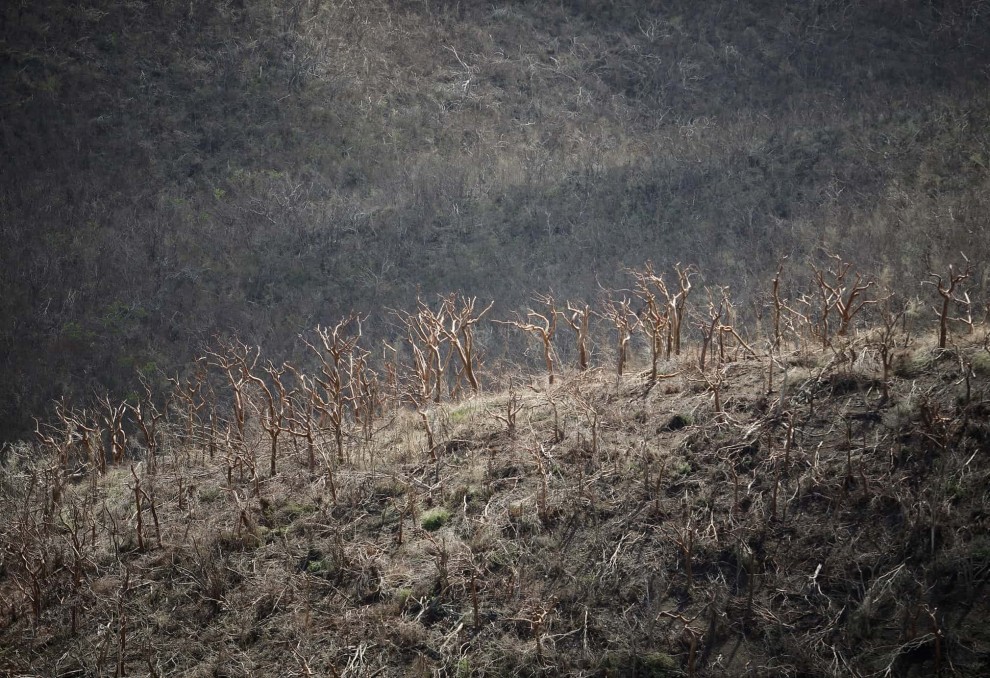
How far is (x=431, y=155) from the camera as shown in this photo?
23.8 m

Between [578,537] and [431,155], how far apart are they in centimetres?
1865

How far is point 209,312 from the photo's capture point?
19.3 meters

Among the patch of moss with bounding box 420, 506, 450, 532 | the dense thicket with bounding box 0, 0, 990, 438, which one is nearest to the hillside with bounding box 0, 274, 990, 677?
the patch of moss with bounding box 420, 506, 450, 532

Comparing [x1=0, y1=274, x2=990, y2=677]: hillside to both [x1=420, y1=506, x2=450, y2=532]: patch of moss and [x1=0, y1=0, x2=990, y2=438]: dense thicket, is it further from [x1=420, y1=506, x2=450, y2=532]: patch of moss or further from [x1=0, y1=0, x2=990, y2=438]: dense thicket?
[x1=0, y1=0, x2=990, y2=438]: dense thicket

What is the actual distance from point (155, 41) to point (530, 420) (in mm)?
23909

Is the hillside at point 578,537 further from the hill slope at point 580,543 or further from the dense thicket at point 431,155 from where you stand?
the dense thicket at point 431,155

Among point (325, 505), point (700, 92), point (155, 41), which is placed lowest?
point (325, 505)

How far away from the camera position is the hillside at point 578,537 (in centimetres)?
585

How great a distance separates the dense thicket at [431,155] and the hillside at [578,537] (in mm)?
9679

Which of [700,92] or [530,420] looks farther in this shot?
[700,92]

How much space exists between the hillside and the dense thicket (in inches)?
381

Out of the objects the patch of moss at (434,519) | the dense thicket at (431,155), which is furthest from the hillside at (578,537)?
the dense thicket at (431,155)

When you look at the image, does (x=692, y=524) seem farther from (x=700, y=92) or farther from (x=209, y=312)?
(x=700, y=92)

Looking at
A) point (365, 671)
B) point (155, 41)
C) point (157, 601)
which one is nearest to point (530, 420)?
point (365, 671)
